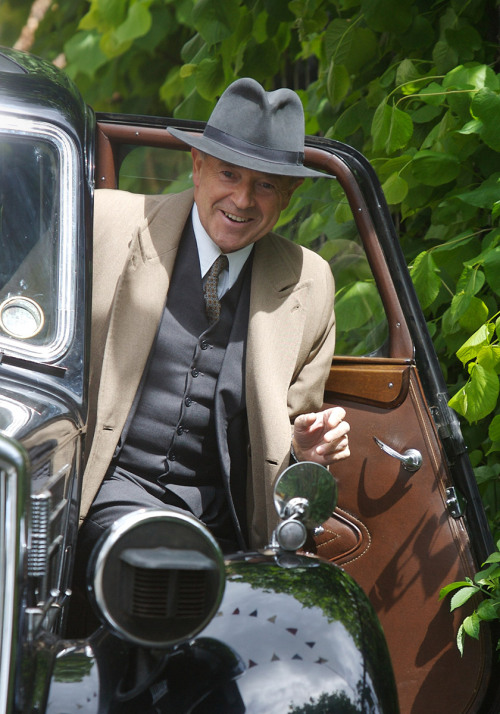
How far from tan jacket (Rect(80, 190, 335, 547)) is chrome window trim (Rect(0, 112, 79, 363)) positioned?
298 mm

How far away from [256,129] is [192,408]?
91 centimetres

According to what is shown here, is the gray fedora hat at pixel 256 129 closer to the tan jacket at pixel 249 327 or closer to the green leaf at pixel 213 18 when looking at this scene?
the tan jacket at pixel 249 327

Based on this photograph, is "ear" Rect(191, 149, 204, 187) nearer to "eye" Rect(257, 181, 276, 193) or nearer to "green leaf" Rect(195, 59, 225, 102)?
"eye" Rect(257, 181, 276, 193)

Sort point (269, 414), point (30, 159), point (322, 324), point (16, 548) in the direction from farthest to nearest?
point (322, 324), point (269, 414), point (30, 159), point (16, 548)

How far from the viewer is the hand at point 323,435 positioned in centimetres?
279

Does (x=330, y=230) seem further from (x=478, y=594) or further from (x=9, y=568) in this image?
(x=9, y=568)

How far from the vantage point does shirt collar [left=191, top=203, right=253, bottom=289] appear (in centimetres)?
311

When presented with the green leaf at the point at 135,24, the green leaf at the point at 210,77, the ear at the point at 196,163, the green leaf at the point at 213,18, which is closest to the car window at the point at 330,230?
the ear at the point at 196,163

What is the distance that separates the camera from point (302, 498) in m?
2.23

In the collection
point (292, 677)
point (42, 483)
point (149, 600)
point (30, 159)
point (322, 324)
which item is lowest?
point (292, 677)

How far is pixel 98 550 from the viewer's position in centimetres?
188

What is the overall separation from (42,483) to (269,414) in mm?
1011

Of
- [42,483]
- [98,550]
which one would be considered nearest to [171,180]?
[42,483]

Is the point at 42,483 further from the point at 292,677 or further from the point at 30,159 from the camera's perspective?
the point at 30,159
